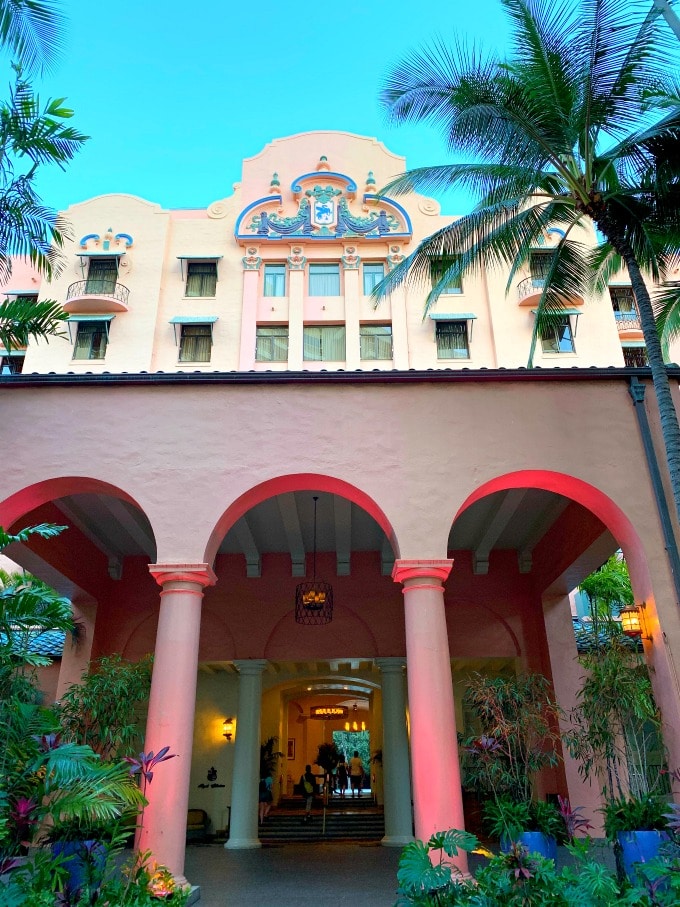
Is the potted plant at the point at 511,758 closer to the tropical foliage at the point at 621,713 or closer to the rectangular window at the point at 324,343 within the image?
the tropical foliage at the point at 621,713

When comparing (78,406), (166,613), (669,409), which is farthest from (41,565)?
(669,409)

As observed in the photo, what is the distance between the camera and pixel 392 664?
562 inches

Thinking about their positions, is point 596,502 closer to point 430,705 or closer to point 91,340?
point 430,705

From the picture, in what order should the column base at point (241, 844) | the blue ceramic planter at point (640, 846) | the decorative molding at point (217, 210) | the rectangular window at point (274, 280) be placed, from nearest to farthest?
the blue ceramic planter at point (640, 846) < the column base at point (241, 844) < the rectangular window at point (274, 280) < the decorative molding at point (217, 210)

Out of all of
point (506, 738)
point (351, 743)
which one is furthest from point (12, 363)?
point (351, 743)

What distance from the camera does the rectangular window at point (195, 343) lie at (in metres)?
22.8

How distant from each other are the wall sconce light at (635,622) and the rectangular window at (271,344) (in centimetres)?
1504

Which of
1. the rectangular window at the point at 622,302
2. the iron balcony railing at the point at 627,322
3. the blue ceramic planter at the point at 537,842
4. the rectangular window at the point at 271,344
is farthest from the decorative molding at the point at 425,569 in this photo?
the rectangular window at the point at 622,302

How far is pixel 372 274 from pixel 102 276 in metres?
8.97

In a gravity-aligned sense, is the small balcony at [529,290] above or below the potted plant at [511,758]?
above

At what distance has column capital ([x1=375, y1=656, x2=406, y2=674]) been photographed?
14.2 metres

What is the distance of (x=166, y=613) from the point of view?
29.5 feet

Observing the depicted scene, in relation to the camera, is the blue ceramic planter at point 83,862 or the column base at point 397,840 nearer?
the blue ceramic planter at point 83,862

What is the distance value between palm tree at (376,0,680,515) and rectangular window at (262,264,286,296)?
12464mm
